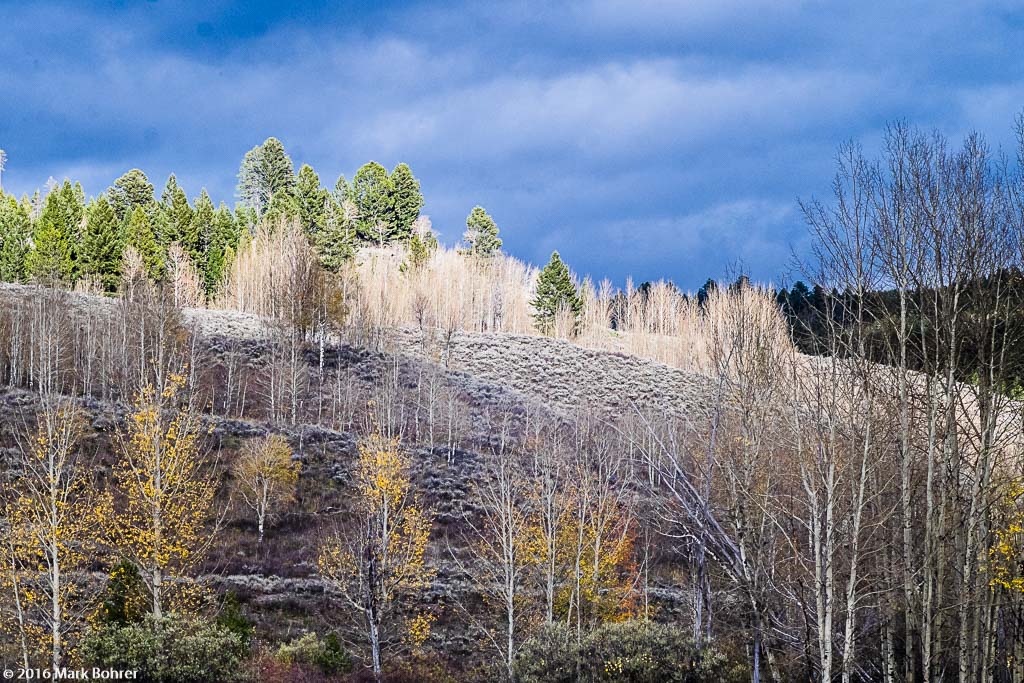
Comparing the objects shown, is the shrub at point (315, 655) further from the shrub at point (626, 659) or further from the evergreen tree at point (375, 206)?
the evergreen tree at point (375, 206)

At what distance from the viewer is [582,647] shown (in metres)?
18.9

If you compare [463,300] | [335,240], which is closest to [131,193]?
[335,240]

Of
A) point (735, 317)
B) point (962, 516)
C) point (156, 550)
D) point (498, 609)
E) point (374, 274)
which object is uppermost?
point (374, 274)

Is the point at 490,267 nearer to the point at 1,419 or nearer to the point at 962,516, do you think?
the point at 1,419

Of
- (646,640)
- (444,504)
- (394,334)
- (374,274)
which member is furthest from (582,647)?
(374,274)

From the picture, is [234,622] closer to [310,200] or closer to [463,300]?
[463,300]

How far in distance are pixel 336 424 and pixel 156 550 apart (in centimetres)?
2592

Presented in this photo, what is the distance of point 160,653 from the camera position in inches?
753

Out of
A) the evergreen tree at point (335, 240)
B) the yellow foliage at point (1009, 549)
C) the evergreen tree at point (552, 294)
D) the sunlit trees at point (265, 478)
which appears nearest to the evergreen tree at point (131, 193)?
the evergreen tree at point (335, 240)

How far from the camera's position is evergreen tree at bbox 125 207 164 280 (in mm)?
69750

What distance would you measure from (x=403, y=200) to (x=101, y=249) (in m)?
28.2

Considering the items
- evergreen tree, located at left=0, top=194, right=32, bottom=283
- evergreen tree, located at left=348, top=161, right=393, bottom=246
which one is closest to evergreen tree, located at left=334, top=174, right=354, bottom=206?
evergreen tree, located at left=348, top=161, right=393, bottom=246

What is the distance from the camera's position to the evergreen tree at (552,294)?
79188 mm

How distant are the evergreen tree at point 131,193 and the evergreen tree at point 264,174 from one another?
35.8 ft
